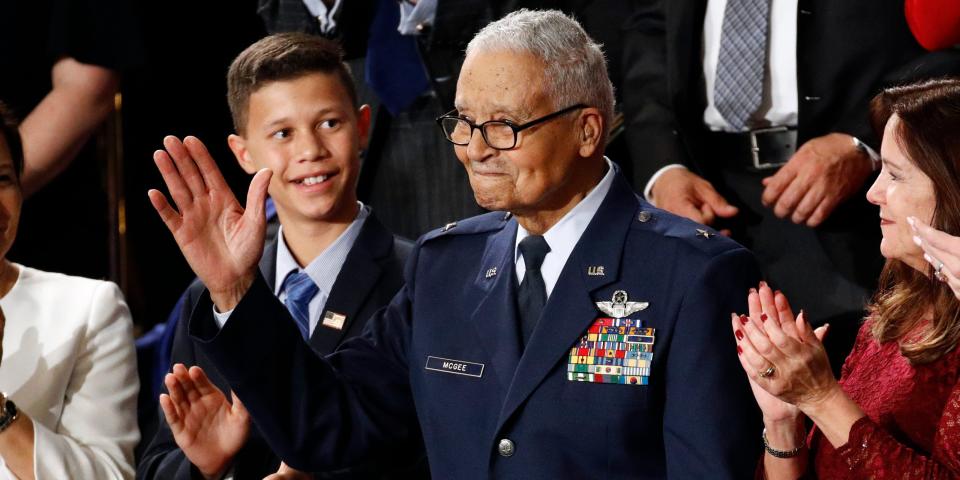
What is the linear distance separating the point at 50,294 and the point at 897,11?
2.05 metres

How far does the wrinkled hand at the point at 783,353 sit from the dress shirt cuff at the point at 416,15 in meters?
1.64

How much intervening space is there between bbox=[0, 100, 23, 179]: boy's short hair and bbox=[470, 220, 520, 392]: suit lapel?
3.78 feet

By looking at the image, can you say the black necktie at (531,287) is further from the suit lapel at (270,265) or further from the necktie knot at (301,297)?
the suit lapel at (270,265)

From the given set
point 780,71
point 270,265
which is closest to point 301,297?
point 270,265

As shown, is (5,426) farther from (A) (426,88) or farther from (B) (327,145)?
(A) (426,88)

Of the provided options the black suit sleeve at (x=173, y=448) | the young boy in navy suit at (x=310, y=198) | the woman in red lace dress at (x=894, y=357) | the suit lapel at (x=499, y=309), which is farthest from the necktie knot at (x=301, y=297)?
the woman in red lace dress at (x=894, y=357)

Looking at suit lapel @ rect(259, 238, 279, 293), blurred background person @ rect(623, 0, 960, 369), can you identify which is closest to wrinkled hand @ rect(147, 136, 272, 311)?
suit lapel @ rect(259, 238, 279, 293)

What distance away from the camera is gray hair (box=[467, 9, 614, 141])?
8.13 feet

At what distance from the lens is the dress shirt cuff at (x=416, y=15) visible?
360 cm

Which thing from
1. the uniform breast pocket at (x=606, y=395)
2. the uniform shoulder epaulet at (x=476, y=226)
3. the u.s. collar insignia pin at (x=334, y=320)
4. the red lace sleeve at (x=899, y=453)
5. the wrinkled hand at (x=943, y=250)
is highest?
the wrinkled hand at (x=943, y=250)

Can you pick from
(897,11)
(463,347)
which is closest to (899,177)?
(463,347)

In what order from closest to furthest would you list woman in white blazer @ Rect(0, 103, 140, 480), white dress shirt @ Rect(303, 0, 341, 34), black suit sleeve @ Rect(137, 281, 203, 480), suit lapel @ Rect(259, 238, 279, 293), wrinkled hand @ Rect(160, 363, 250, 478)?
wrinkled hand @ Rect(160, 363, 250, 478) → black suit sleeve @ Rect(137, 281, 203, 480) → woman in white blazer @ Rect(0, 103, 140, 480) → suit lapel @ Rect(259, 238, 279, 293) → white dress shirt @ Rect(303, 0, 341, 34)

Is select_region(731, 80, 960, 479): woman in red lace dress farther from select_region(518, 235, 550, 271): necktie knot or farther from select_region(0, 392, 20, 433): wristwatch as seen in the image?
select_region(0, 392, 20, 433): wristwatch

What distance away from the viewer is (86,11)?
4.04m
